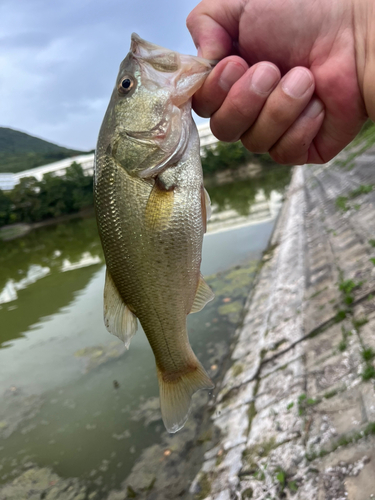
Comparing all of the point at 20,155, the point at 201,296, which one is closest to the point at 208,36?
the point at 201,296

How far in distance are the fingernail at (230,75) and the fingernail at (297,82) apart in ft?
0.81

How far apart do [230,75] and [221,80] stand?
0.06 m

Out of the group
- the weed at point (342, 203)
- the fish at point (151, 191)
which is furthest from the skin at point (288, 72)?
the weed at point (342, 203)

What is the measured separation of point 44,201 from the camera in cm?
5800

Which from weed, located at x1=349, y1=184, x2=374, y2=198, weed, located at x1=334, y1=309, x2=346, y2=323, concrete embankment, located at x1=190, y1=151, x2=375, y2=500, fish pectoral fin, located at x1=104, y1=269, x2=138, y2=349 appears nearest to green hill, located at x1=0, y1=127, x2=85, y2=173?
weed, located at x1=349, y1=184, x2=374, y2=198

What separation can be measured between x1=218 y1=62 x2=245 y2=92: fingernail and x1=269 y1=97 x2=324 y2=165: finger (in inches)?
17.2

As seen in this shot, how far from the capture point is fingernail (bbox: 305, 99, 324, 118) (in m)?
2.09

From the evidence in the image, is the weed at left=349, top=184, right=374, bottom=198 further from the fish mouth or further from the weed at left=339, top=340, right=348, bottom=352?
the fish mouth

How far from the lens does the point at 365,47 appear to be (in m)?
2.00

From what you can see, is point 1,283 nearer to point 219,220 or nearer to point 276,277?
point 219,220

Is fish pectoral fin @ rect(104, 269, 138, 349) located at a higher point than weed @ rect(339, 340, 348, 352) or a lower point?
higher

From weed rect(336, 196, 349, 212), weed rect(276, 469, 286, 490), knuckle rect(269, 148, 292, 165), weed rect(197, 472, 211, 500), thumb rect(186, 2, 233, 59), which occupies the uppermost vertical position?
thumb rect(186, 2, 233, 59)

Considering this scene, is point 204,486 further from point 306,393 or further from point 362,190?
point 362,190

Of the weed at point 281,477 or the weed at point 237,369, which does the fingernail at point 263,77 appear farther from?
the weed at point 237,369
